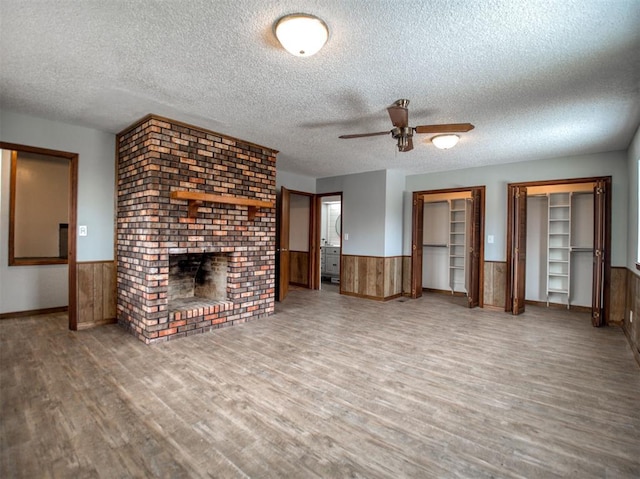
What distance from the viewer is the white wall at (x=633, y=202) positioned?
362 centimetres

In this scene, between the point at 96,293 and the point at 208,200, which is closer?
the point at 208,200

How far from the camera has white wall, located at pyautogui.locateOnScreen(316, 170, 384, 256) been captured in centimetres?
598

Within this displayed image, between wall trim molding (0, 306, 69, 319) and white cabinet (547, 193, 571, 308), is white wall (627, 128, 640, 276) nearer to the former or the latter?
white cabinet (547, 193, 571, 308)

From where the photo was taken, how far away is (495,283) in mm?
5426

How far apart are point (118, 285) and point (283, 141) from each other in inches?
107

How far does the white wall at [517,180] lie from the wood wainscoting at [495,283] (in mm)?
116

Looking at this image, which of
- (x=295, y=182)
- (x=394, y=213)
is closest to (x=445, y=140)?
(x=394, y=213)

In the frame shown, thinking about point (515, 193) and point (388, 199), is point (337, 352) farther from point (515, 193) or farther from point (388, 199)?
point (515, 193)

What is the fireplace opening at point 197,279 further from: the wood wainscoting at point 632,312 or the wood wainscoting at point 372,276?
the wood wainscoting at point 632,312

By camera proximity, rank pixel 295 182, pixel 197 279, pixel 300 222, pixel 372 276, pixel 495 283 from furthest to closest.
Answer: pixel 300 222 → pixel 295 182 → pixel 372 276 → pixel 495 283 → pixel 197 279

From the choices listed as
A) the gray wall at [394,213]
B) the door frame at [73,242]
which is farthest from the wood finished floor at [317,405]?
the gray wall at [394,213]

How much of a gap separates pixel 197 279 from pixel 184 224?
1.29m

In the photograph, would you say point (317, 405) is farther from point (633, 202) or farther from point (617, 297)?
point (617, 297)

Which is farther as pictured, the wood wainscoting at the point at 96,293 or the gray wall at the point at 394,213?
the gray wall at the point at 394,213
